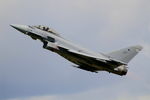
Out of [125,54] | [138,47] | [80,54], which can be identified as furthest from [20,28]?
[138,47]

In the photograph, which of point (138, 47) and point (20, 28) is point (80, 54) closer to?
point (20, 28)

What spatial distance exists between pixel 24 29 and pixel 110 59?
9206 mm

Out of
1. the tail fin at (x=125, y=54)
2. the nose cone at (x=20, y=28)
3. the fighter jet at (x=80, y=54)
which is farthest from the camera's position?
the tail fin at (x=125, y=54)

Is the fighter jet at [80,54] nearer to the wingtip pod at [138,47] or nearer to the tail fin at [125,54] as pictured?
the tail fin at [125,54]

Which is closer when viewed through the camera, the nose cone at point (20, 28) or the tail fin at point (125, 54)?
the nose cone at point (20, 28)

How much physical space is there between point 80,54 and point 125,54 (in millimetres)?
5816

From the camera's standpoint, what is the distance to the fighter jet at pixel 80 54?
2168 inches

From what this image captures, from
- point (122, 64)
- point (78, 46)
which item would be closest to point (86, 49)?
point (78, 46)

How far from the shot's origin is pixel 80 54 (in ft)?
180

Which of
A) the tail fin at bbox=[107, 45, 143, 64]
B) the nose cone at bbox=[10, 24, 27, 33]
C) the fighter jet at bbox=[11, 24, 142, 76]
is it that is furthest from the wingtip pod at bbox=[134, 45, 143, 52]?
the nose cone at bbox=[10, 24, 27, 33]

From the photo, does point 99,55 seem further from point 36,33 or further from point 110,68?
point 36,33

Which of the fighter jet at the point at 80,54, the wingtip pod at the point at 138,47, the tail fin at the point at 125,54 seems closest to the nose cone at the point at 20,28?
the fighter jet at the point at 80,54

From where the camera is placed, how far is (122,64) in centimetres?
5484

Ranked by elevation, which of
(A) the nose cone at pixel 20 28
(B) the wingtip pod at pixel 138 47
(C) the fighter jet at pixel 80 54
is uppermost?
(B) the wingtip pod at pixel 138 47
